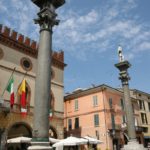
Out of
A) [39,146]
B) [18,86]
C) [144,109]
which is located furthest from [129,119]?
[144,109]

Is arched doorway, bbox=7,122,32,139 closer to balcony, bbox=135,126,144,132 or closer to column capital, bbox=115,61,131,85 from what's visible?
column capital, bbox=115,61,131,85

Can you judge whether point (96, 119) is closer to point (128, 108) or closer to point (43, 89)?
point (128, 108)

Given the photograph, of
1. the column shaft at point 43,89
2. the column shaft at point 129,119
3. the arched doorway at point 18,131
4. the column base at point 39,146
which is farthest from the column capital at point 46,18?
the arched doorway at point 18,131

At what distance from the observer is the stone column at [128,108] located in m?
15.1

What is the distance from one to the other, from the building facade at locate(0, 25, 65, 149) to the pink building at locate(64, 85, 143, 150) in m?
8.33

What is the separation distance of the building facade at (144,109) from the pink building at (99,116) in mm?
7412

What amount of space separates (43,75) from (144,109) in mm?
39702

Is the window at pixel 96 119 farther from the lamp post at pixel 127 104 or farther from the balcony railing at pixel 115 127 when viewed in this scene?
the lamp post at pixel 127 104

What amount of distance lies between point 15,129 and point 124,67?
13.3 metres

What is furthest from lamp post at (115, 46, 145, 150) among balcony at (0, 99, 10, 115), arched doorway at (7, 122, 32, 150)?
arched doorway at (7, 122, 32, 150)

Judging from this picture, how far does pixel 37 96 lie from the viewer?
9.46 m

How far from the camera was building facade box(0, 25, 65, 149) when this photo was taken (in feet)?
74.3

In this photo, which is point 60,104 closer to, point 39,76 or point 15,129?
point 15,129

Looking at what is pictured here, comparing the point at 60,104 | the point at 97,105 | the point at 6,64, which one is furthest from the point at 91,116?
the point at 6,64
